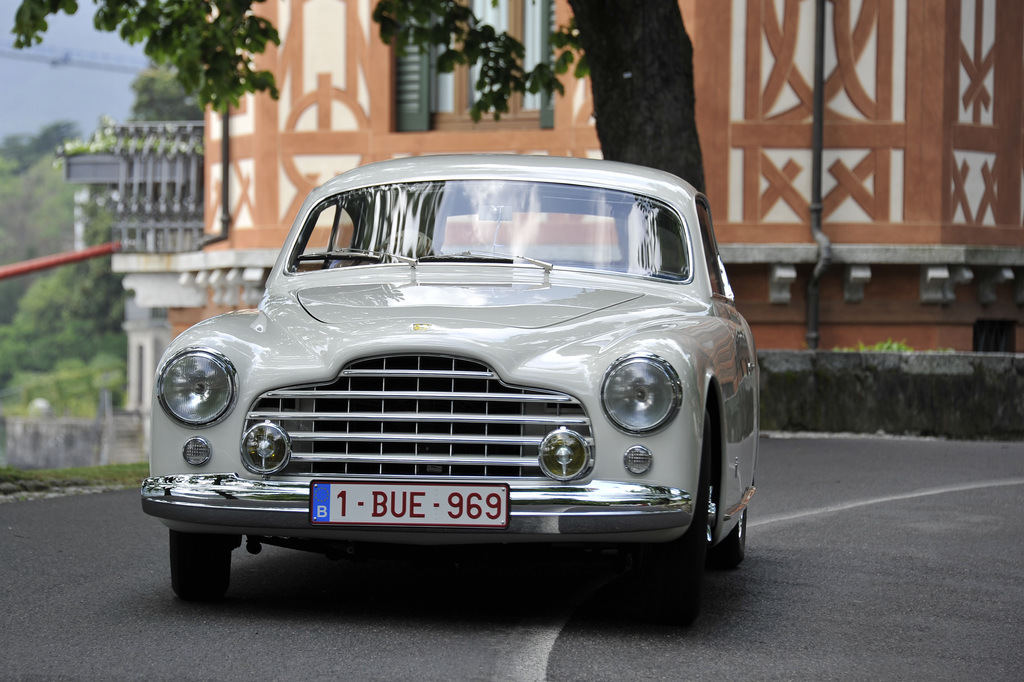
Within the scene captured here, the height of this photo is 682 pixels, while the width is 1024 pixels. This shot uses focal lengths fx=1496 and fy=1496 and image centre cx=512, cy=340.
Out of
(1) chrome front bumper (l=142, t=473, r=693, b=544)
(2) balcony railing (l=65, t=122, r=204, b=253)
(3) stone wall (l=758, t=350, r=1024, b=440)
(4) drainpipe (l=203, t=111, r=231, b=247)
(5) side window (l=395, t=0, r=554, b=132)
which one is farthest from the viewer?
(2) balcony railing (l=65, t=122, r=204, b=253)

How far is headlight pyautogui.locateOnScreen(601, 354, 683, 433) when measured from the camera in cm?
446

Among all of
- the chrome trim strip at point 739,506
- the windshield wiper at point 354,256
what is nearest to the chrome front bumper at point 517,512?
the chrome trim strip at point 739,506

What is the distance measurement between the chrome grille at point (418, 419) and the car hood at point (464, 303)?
0.73 ft

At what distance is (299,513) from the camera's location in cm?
449

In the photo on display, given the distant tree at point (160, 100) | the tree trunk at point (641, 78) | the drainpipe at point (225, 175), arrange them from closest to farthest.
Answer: the tree trunk at point (641, 78)
the drainpipe at point (225, 175)
the distant tree at point (160, 100)

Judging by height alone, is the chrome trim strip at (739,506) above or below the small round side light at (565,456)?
below

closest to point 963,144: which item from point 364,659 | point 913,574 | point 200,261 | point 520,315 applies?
point 200,261

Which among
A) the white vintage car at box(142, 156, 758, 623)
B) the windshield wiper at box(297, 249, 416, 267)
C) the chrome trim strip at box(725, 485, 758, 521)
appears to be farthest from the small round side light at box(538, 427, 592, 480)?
the windshield wiper at box(297, 249, 416, 267)

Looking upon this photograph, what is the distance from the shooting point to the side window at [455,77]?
679 inches

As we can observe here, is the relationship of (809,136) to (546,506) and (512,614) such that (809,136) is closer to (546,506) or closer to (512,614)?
(512,614)

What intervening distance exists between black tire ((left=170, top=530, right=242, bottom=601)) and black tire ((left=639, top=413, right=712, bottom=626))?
4.43 feet

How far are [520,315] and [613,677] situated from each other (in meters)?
1.33

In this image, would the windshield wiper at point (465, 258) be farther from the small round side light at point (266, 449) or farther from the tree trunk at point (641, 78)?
the tree trunk at point (641, 78)

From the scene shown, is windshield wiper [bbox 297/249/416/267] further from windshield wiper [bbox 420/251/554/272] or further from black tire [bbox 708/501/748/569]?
black tire [bbox 708/501/748/569]
